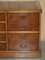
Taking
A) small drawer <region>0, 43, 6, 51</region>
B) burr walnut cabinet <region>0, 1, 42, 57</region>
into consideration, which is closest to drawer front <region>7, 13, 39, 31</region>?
burr walnut cabinet <region>0, 1, 42, 57</region>

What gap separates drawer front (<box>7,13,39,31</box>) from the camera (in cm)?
252

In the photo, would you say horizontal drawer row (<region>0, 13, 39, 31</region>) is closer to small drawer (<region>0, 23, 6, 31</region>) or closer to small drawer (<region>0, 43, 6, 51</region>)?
small drawer (<region>0, 23, 6, 31</region>)

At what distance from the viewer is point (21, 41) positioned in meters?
2.63

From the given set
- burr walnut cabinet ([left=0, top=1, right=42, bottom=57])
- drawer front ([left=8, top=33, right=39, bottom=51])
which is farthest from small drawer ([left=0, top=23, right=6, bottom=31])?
drawer front ([left=8, top=33, right=39, bottom=51])

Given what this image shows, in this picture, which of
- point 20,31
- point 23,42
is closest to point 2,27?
point 20,31

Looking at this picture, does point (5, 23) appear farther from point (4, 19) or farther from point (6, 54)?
point (6, 54)

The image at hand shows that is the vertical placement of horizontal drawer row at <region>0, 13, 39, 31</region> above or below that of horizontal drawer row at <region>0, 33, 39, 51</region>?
above

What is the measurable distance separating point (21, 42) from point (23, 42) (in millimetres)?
30

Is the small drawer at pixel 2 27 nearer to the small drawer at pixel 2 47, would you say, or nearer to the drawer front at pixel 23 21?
the drawer front at pixel 23 21

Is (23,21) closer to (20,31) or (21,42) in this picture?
(20,31)

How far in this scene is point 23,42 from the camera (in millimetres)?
2639

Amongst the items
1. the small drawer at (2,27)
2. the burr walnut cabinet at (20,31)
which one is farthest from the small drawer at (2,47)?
the small drawer at (2,27)

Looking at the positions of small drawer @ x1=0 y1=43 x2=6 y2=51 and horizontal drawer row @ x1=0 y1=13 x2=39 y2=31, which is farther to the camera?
small drawer @ x1=0 y1=43 x2=6 y2=51

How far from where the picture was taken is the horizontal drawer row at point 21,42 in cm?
260
